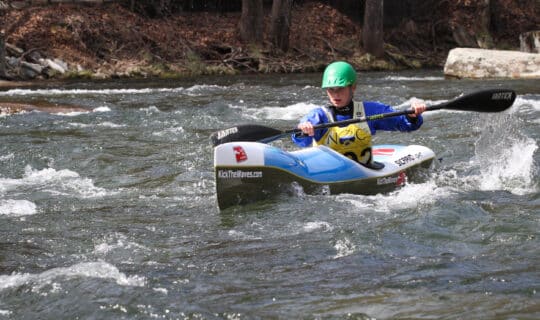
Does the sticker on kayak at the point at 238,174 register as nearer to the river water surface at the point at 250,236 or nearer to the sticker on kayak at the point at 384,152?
the river water surface at the point at 250,236

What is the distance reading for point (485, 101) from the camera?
24.6 feet

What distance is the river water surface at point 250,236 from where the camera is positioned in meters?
4.18

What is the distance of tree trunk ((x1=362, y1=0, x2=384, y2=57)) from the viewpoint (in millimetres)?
21891

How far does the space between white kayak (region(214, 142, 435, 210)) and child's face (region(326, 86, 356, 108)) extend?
0.50 meters

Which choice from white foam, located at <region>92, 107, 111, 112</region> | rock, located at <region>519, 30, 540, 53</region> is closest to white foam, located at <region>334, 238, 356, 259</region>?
white foam, located at <region>92, 107, 111, 112</region>

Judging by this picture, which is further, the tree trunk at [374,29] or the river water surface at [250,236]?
the tree trunk at [374,29]

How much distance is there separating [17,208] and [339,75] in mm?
2782

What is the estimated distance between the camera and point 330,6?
25391 mm

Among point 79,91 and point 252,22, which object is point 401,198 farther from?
point 252,22

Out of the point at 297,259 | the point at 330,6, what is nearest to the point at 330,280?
the point at 297,259

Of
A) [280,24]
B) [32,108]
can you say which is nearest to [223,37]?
[280,24]

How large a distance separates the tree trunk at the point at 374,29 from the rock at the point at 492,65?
4.41 m

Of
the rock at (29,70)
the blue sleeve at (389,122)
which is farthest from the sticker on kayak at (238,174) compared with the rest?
the rock at (29,70)

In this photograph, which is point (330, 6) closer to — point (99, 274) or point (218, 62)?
point (218, 62)
